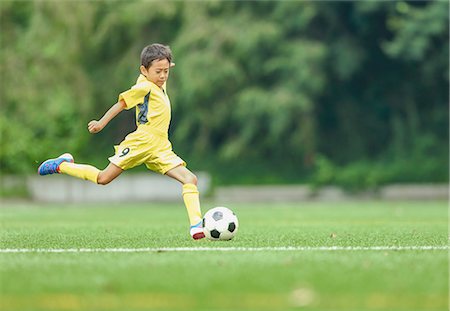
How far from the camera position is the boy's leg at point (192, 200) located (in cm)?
955

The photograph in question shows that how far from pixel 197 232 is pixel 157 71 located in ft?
5.42

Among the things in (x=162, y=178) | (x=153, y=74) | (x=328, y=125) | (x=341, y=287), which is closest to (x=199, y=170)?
(x=162, y=178)

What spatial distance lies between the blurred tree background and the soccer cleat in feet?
74.7

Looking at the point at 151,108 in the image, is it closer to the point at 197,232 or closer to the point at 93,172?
the point at 93,172

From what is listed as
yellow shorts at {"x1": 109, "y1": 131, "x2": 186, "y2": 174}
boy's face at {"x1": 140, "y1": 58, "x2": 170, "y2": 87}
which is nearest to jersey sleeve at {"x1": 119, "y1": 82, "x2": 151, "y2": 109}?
boy's face at {"x1": 140, "y1": 58, "x2": 170, "y2": 87}

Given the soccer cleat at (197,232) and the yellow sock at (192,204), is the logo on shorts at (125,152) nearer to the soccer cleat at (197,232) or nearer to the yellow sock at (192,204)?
the yellow sock at (192,204)

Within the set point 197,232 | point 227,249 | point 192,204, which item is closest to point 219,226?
point 197,232

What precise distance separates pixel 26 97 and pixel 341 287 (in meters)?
28.0

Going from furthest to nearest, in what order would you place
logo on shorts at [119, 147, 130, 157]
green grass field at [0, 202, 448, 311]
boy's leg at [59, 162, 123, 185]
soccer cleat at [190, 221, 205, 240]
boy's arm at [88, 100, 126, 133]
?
boy's leg at [59, 162, 123, 185] → logo on shorts at [119, 147, 130, 157] → boy's arm at [88, 100, 126, 133] → soccer cleat at [190, 221, 205, 240] → green grass field at [0, 202, 448, 311]

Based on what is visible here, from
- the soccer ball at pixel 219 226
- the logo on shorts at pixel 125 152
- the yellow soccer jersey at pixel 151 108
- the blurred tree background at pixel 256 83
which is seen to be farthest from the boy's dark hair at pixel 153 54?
the blurred tree background at pixel 256 83

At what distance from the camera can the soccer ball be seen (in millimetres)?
9305

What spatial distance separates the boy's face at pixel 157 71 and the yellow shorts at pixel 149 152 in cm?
53

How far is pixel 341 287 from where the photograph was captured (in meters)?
5.66

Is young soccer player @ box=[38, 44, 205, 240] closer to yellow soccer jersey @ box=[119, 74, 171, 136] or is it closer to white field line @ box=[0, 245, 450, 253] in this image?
yellow soccer jersey @ box=[119, 74, 171, 136]
